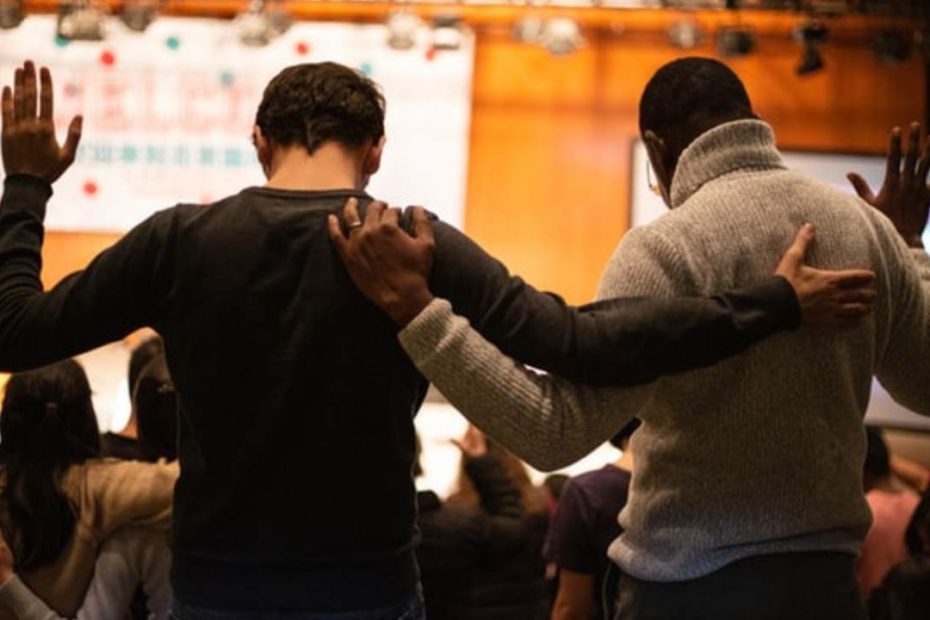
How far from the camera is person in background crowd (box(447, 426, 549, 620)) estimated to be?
308cm

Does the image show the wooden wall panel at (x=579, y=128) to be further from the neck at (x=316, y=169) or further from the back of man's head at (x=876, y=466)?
the neck at (x=316, y=169)

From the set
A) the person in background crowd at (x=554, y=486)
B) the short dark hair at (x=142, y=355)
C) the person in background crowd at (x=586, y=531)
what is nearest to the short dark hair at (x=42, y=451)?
the short dark hair at (x=142, y=355)

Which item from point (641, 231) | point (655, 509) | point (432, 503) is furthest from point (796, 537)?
point (432, 503)

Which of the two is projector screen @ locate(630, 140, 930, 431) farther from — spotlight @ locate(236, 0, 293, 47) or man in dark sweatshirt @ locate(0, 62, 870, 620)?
man in dark sweatshirt @ locate(0, 62, 870, 620)

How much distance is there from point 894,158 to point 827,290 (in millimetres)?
509

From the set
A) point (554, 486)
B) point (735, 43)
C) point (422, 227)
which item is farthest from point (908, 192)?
point (735, 43)

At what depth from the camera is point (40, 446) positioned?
250 cm

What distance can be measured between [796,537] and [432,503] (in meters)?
1.34

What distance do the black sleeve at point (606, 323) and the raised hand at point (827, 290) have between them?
0.02 metres

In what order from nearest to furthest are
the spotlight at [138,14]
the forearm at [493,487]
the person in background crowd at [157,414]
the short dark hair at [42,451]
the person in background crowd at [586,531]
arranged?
the short dark hair at [42,451]
the person in background crowd at [157,414]
the person in background crowd at [586,531]
the forearm at [493,487]
the spotlight at [138,14]

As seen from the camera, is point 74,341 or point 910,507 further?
point 910,507

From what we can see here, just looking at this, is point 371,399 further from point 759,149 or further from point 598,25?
point 598,25

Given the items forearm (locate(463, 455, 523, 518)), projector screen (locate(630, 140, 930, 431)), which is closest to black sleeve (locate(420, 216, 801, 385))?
forearm (locate(463, 455, 523, 518))

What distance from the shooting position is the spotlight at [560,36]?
18.4 feet
